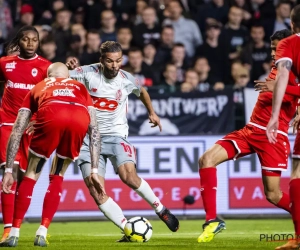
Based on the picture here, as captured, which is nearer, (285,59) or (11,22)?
(285,59)

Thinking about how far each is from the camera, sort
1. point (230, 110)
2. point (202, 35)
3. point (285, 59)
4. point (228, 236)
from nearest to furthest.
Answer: point (285, 59)
point (228, 236)
point (230, 110)
point (202, 35)

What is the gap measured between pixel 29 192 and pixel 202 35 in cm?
932

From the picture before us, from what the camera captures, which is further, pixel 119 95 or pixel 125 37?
pixel 125 37

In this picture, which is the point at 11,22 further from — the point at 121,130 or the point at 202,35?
the point at 121,130

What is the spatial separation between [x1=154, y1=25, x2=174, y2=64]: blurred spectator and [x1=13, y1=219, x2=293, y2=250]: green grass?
366cm

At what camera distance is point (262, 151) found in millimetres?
9359

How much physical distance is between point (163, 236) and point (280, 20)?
736 centimetres

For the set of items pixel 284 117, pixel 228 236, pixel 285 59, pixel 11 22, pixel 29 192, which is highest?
pixel 11 22

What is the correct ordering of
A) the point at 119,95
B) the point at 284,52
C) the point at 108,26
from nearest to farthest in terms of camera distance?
1. the point at 284,52
2. the point at 119,95
3. the point at 108,26

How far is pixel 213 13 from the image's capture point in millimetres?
17094

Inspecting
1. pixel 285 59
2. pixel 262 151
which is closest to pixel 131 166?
pixel 262 151

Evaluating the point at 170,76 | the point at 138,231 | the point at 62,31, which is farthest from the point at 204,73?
the point at 138,231

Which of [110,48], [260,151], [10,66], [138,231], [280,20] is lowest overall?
[138,231]

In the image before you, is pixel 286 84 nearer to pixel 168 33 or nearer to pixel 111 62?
pixel 111 62
